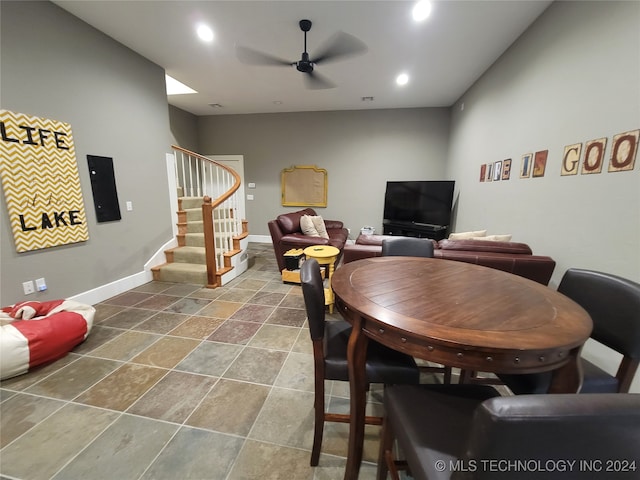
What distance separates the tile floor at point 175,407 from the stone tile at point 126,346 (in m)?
0.01

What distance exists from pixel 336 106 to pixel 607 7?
13.1 ft

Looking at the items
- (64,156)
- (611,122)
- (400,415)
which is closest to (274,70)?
(64,156)

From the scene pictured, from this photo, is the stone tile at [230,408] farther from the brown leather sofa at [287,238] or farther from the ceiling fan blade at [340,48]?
the ceiling fan blade at [340,48]

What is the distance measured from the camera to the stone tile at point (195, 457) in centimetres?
119

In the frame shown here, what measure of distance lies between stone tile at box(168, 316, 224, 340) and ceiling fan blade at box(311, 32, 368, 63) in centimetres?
288

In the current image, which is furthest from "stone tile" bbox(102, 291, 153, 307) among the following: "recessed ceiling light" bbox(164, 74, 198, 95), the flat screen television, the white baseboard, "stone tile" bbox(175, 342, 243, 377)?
the flat screen television

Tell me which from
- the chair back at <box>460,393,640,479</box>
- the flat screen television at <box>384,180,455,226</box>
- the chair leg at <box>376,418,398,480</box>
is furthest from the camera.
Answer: the flat screen television at <box>384,180,455,226</box>

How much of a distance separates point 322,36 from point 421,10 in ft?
3.42

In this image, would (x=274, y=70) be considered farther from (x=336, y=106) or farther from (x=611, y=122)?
(x=611, y=122)

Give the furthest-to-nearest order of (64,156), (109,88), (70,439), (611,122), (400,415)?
(109,88), (64,156), (611,122), (70,439), (400,415)

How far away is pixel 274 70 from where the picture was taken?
3561 millimetres

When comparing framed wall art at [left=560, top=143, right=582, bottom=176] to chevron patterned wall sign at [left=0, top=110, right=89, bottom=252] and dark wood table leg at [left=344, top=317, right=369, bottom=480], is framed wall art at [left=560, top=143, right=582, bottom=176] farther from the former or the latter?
chevron patterned wall sign at [left=0, top=110, right=89, bottom=252]

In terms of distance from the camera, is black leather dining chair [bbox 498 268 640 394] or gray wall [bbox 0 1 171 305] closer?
black leather dining chair [bbox 498 268 640 394]

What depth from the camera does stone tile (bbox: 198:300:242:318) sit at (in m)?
2.68
